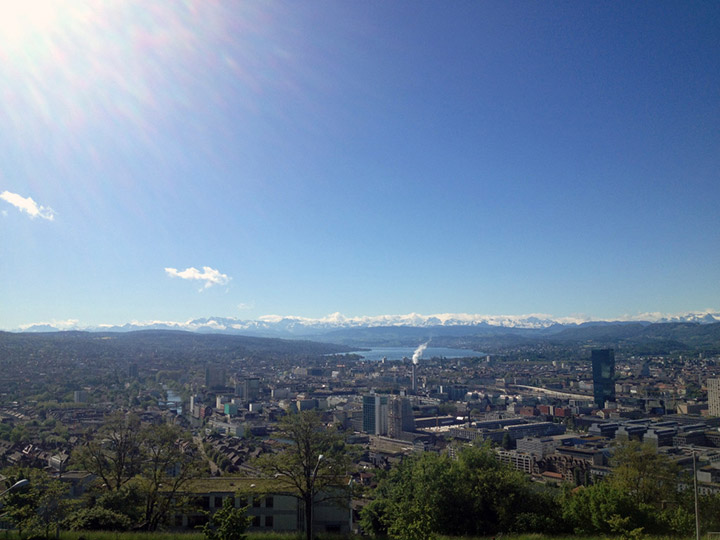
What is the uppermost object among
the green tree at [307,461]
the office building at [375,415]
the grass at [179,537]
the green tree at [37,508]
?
the green tree at [307,461]

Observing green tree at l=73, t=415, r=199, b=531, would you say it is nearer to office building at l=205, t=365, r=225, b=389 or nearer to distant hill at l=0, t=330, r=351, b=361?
office building at l=205, t=365, r=225, b=389

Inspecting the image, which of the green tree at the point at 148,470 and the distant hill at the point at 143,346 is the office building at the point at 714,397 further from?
the distant hill at the point at 143,346

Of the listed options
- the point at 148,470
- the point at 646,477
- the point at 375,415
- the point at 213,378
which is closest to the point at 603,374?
the point at 375,415

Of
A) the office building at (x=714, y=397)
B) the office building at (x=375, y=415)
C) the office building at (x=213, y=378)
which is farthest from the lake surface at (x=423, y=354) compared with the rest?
the office building at (x=714, y=397)

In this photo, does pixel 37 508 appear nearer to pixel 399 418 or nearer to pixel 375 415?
pixel 399 418

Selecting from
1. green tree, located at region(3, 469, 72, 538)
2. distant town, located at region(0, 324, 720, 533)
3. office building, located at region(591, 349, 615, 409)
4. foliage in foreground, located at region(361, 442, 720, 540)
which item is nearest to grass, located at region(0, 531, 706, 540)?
green tree, located at region(3, 469, 72, 538)

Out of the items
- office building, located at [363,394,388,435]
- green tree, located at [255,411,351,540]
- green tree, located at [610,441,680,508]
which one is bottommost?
office building, located at [363,394,388,435]

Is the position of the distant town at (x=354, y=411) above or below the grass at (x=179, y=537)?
below
